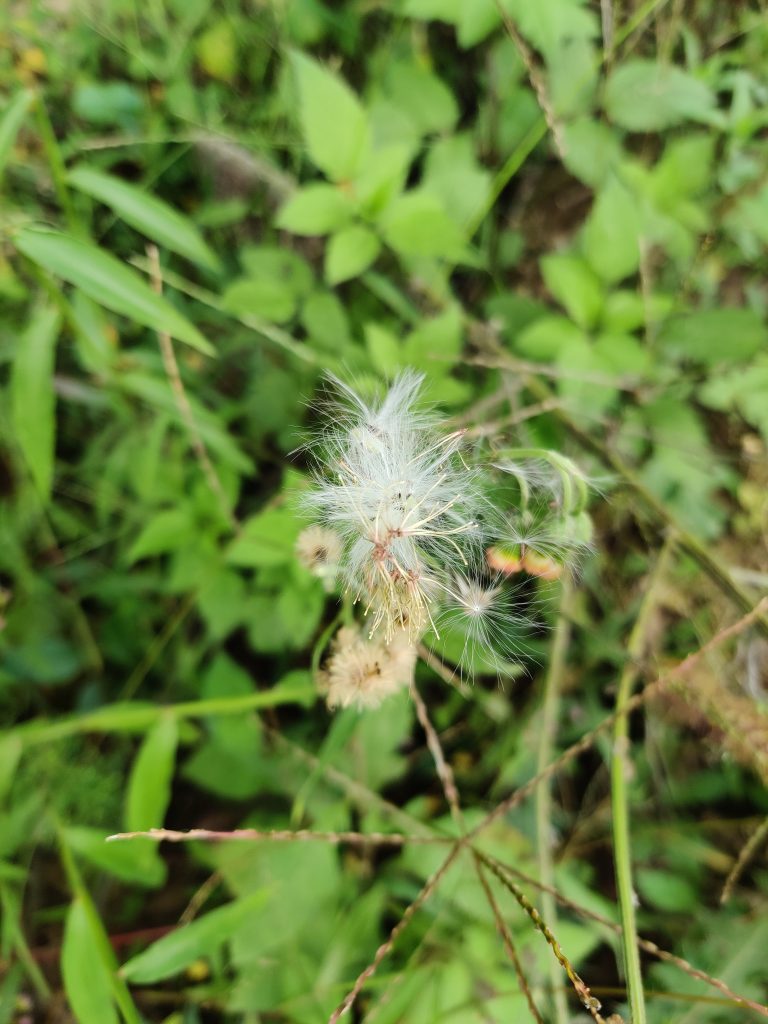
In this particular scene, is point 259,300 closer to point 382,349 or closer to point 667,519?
point 382,349

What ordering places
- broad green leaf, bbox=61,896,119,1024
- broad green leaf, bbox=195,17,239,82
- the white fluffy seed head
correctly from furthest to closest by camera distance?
broad green leaf, bbox=195,17,239,82 → broad green leaf, bbox=61,896,119,1024 → the white fluffy seed head

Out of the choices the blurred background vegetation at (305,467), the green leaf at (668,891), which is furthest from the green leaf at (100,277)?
the green leaf at (668,891)

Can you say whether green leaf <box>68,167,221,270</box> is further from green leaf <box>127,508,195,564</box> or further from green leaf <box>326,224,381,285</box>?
green leaf <box>127,508,195,564</box>

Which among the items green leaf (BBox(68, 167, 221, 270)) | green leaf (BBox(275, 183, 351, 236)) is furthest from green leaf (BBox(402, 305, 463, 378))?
green leaf (BBox(68, 167, 221, 270))

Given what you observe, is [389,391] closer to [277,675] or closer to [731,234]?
[277,675]

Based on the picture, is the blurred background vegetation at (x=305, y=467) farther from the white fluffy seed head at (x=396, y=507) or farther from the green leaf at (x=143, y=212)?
the white fluffy seed head at (x=396, y=507)

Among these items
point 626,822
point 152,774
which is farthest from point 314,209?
point 626,822

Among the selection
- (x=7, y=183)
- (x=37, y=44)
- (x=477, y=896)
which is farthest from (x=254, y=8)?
(x=477, y=896)
